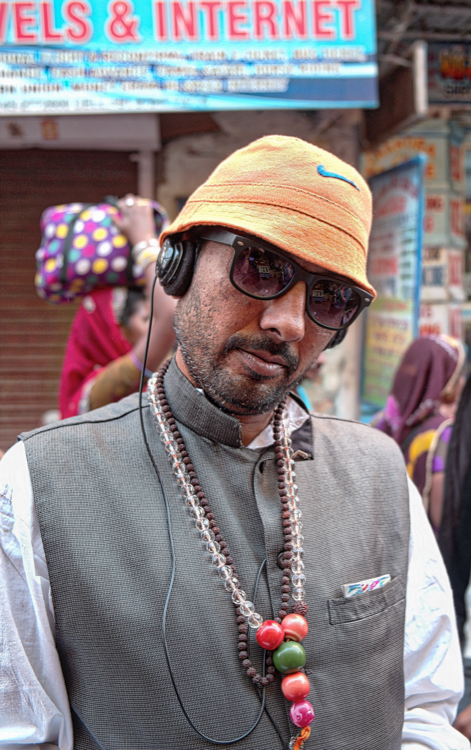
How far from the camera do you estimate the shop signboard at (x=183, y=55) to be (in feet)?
11.8

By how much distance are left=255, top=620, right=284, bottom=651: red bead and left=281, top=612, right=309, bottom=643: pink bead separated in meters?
0.02

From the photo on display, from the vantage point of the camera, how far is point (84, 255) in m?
2.28

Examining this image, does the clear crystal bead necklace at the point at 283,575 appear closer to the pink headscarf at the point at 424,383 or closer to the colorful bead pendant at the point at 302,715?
the colorful bead pendant at the point at 302,715

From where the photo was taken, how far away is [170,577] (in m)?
1.09

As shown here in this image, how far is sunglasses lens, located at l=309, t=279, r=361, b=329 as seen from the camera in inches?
47.5

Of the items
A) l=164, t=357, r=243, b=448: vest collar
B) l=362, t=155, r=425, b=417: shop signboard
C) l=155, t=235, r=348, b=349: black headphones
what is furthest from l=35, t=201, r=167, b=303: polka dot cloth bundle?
l=362, t=155, r=425, b=417: shop signboard

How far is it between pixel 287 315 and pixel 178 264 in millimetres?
281

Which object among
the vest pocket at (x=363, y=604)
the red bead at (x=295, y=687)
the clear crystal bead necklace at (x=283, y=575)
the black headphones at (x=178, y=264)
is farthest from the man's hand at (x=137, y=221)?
the red bead at (x=295, y=687)

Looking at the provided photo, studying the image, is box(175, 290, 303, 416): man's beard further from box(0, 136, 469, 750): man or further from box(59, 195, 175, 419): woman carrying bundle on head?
box(59, 195, 175, 419): woman carrying bundle on head

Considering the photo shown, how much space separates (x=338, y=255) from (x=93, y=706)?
996mm

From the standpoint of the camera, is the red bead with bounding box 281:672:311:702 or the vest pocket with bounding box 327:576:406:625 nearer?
the red bead with bounding box 281:672:311:702

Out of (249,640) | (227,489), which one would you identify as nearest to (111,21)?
(227,489)

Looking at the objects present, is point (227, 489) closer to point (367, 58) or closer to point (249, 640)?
point (249, 640)

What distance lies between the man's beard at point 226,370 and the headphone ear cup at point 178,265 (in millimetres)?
54
